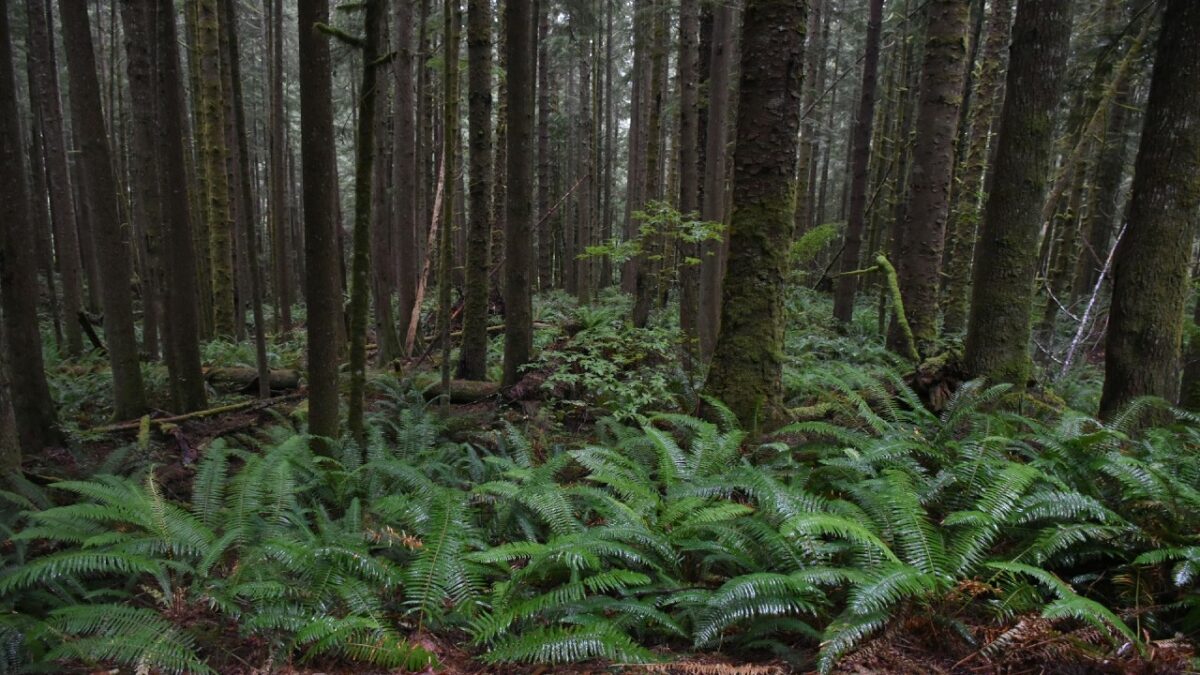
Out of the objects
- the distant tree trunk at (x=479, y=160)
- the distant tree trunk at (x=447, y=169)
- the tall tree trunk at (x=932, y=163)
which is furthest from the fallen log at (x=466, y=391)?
the tall tree trunk at (x=932, y=163)

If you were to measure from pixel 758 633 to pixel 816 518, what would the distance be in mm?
552

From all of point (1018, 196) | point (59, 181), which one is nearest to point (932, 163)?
point (1018, 196)

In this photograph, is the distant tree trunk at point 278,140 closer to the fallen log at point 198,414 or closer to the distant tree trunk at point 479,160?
the distant tree trunk at point 479,160

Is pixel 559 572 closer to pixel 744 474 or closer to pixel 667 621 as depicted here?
pixel 667 621

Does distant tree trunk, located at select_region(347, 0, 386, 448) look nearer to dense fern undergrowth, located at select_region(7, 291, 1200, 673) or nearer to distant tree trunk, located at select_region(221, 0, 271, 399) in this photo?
dense fern undergrowth, located at select_region(7, 291, 1200, 673)

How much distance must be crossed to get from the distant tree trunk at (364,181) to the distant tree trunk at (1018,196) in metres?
4.96

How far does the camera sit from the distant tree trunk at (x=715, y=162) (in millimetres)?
8117

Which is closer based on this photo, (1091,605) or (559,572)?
(1091,605)

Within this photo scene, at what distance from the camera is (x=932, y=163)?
8.04 meters

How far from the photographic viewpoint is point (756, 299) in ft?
15.5

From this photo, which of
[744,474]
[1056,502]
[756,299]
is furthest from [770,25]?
[1056,502]

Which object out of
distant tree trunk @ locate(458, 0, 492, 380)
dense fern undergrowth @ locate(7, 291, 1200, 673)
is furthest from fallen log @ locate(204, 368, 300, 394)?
dense fern undergrowth @ locate(7, 291, 1200, 673)

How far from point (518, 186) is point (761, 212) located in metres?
3.61

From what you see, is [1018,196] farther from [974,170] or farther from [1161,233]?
[974,170]
